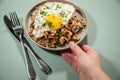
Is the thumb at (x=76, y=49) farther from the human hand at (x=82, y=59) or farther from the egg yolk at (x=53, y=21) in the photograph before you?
the egg yolk at (x=53, y=21)

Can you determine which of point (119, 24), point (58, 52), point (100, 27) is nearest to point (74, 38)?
point (58, 52)

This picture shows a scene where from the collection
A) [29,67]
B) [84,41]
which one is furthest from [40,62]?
[84,41]

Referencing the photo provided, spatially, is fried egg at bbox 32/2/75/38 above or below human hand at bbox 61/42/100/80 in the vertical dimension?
above

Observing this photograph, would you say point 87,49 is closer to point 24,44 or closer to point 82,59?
point 82,59

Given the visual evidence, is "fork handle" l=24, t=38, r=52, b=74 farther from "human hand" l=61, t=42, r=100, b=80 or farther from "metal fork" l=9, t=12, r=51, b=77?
"human hand" l=61, t=42, r=100, b=80

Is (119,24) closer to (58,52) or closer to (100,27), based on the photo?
(100,27)

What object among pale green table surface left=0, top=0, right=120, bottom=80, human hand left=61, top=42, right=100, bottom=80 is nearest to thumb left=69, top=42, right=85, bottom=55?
human hand left=61, top=42, right=100, bottom=80

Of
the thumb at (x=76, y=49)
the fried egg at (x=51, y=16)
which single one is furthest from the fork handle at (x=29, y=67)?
the thumb at (x=76, y=49)
